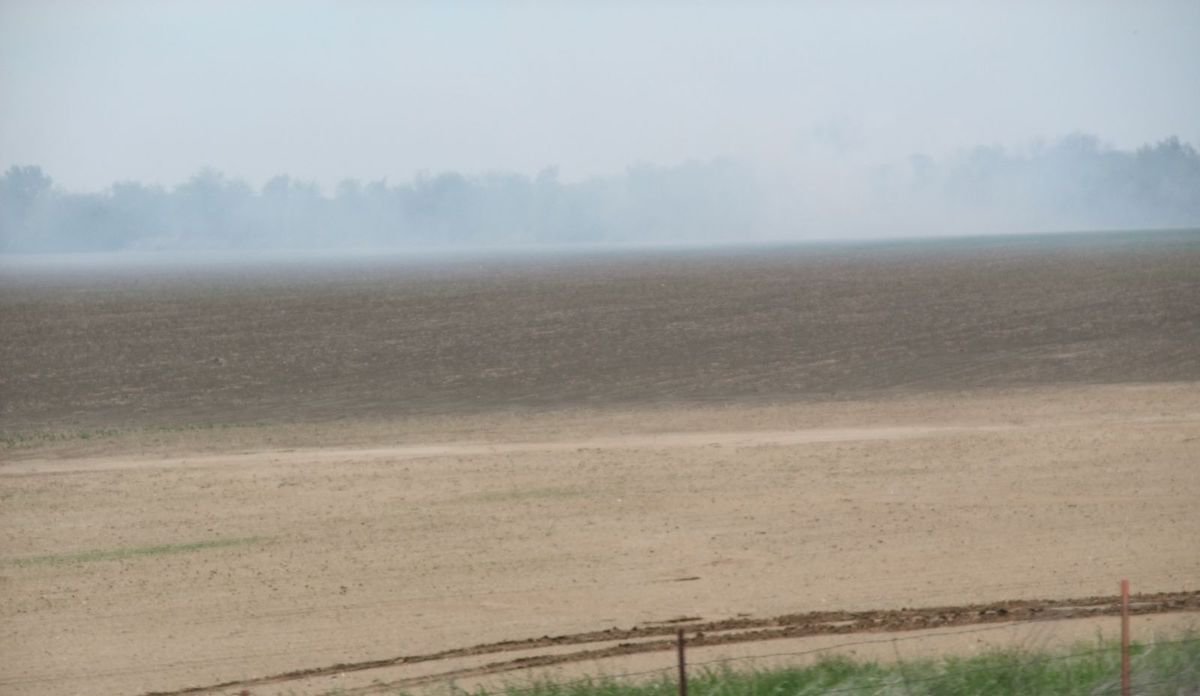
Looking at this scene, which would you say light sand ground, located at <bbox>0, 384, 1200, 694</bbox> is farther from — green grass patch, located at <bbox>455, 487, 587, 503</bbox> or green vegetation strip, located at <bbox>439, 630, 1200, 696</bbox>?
green vegetation strip, located at <bbox>439, 630, 1200, 696</bbox>

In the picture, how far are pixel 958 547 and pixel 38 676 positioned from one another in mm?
9685

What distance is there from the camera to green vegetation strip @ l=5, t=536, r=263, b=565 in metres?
18.7

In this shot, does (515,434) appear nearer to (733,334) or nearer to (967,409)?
(967,409)

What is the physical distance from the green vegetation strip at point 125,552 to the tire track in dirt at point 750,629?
5.54m

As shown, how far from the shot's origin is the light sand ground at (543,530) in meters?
15.5

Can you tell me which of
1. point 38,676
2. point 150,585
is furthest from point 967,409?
point 38,676

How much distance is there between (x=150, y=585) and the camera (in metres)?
17.3

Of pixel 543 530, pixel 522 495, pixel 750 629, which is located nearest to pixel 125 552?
pixel 543 530

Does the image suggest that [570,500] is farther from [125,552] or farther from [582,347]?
[582,347]

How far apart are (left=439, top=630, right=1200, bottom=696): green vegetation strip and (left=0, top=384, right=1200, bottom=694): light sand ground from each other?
325cm

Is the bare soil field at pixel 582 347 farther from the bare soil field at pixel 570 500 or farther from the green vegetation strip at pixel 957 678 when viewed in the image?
the green vegetation strip at pixel 957 678

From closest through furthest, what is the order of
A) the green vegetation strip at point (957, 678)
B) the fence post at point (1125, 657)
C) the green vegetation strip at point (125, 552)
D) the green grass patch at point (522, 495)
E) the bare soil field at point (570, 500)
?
the fence post at point (1125, 657) < the green vegetation strip at point (957, 678) < the bare soil field at point (570, 500) < the green vegetation strip at point (125, 552) < the green grass patch at point (522, 495)

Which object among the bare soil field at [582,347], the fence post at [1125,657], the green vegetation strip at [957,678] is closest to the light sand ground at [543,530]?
the green vegetation strip at [957,678]

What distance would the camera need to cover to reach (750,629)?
14.7 m
